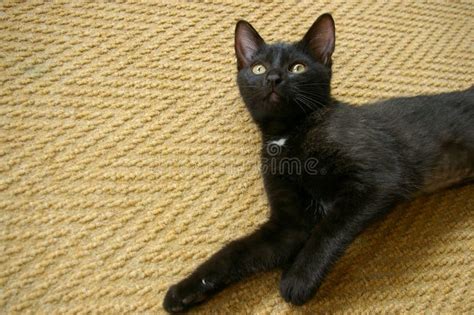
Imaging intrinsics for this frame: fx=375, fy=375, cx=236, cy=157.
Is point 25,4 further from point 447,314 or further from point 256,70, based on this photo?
point 447,314

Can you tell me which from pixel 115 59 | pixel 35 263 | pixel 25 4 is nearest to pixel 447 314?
pixel 35 263

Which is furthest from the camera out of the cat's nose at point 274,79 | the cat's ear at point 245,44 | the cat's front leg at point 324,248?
the cat's ear at point 245,44

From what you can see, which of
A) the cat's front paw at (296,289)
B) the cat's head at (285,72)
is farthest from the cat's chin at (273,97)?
the cat's front paw at (296,289)

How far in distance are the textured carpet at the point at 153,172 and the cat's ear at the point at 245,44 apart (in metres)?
0.10

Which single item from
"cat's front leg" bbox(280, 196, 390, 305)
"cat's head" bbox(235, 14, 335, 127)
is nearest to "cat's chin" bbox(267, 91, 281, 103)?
"cat's head" bbox(235, 14, 335, 127)

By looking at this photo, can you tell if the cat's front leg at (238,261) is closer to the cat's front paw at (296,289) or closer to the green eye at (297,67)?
the cat's front paw at (296,289)

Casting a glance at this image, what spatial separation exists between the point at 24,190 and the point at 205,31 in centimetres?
72

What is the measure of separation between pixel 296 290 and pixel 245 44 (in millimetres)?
703

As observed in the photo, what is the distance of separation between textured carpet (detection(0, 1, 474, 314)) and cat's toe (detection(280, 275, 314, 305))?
0.23 feet

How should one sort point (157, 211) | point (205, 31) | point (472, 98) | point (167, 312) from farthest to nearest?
point (205, 31) < point (472, 98) < point (157, 211) < point (167, 312)

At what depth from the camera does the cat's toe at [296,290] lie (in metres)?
0.85

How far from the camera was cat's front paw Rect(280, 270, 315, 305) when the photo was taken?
2.78 feet

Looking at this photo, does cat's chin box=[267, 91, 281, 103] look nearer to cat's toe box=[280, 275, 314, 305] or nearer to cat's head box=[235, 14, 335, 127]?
cat's head box=[235, 14, 335, 127]

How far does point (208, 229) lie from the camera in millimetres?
999
